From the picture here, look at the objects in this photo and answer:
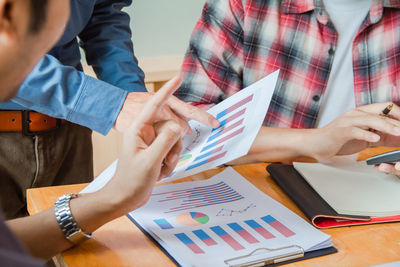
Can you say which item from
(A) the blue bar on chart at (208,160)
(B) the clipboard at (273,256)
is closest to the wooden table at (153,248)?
(B) the clipboard at (273,256)

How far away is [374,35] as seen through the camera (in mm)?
1378

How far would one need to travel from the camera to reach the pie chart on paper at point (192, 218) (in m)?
0.83

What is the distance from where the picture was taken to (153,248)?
2.54 feet

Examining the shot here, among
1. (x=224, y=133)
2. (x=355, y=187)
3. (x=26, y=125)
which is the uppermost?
(x=224, y=133)

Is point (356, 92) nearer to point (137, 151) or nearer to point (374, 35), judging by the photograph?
point (374, 35)

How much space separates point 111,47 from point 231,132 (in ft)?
2.08

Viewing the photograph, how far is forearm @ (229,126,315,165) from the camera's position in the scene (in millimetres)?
1171

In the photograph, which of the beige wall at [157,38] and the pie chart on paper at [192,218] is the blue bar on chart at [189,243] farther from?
the beige wall at [157,38]

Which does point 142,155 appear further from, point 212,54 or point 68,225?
point 212,54

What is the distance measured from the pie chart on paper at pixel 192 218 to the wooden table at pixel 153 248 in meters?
0.07

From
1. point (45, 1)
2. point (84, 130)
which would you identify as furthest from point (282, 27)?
point (45, 1)

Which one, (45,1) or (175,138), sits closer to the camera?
(45,1)

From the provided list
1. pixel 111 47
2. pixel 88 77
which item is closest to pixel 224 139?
pixel 88 77

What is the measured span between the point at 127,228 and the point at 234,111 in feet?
0.93
